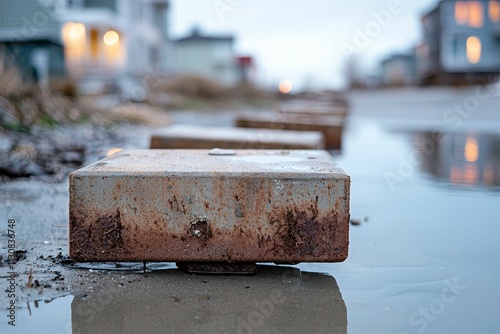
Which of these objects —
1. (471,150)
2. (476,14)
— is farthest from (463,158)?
(476,14)

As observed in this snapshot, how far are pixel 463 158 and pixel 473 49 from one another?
99.4 ft

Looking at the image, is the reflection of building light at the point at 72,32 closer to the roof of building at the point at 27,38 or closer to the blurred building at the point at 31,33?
the blurred building at the point at 31,33

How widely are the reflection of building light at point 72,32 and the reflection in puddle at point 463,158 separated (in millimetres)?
19346

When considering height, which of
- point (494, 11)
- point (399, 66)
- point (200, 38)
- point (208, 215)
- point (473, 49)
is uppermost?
point (200, 38)

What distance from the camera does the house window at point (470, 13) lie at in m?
33.7

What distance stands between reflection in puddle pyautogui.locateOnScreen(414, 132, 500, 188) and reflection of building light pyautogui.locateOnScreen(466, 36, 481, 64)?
26.5m

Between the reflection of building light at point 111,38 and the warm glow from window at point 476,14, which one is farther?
the warm glow from window at point 476,14

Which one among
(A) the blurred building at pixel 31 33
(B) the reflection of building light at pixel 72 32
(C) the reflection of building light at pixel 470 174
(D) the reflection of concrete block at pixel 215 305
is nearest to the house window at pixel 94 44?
(B) the reflection of building light at pixel 72 32

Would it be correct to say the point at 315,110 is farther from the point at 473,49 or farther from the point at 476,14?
the point at 476,14

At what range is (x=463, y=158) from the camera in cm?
635
